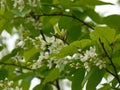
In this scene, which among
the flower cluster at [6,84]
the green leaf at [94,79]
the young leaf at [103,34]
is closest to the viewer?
the young leaf at [103,34]

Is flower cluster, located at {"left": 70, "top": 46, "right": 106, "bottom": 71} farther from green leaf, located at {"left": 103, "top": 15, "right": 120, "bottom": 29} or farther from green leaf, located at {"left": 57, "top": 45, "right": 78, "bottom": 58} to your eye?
green leaf, located at {"left": 103, "top": 15, "right": 120, "bottom": 29}

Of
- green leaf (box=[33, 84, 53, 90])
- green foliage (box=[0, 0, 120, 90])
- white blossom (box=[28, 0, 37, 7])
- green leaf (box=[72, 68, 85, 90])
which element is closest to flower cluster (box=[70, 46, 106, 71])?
green foliage (box=[0, 0, 120, 90])

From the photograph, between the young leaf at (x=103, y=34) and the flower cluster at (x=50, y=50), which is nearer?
the young leaf at (x=103, y=34)

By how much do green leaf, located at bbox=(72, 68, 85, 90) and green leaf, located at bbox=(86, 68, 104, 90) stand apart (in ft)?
0.18

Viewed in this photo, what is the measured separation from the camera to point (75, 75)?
1.29 m

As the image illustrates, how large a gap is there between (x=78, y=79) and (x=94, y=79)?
0.08 meters

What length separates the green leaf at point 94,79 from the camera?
121cm

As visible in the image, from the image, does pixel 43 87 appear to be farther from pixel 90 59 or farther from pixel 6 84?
pixel 90 59

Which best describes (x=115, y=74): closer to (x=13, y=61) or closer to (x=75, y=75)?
(x=75, y=75)

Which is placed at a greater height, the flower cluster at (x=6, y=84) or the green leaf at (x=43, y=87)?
the flower cluster at (x=6, y=84)

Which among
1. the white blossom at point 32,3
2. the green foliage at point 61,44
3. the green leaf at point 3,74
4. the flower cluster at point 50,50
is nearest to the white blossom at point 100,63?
the green foliage at point 61,44

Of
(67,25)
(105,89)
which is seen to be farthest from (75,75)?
(67,25)

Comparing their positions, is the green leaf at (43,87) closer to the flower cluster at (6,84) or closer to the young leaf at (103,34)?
the flower cluster at (6,84)

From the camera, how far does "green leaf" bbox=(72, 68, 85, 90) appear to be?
1.27m
